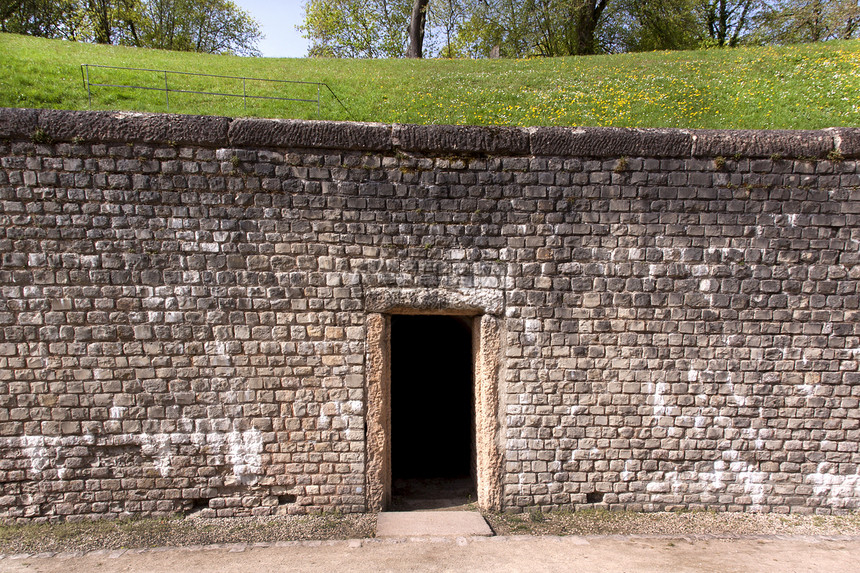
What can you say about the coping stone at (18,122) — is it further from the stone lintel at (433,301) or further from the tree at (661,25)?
the tree at (661,25)

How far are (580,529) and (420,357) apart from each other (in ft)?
12.9

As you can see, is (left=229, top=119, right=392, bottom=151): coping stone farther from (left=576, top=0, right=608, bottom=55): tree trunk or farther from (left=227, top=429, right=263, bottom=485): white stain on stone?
(left=576, top=0, right=608, bottom=55): tree trunk

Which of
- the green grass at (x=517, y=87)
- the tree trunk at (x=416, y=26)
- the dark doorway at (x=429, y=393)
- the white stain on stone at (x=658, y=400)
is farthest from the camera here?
the tree trunk at (x=416, y=26)

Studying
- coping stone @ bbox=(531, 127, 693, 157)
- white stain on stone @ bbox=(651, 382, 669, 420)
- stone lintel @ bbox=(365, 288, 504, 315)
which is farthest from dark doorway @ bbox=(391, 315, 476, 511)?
coping stone @ bbox=(531, 127, 693, 157)

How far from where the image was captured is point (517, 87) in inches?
436

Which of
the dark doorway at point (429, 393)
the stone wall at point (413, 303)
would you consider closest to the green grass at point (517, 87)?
the dark doorway at point (429, 393)

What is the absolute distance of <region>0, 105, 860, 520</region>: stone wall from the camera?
4.26m

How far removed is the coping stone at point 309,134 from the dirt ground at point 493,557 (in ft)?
11.9

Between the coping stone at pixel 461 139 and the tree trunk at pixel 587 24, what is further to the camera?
the tree trunk at pixel 587 24

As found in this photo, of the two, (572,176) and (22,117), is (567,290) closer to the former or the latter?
(572,176)

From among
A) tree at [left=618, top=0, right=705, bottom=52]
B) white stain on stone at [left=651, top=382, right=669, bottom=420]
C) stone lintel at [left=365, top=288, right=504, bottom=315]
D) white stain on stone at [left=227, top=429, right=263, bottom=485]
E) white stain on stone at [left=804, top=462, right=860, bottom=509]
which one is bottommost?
white stain on stone at [left=804, top=462, right=860, bottom=509]

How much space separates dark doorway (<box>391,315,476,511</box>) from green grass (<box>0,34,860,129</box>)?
3.91m

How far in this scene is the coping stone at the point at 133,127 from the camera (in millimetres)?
4148

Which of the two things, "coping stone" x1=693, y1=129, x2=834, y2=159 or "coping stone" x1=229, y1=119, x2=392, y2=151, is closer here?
"coping stone" x1=229, y1=119, x2=392, y2=151
